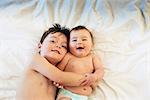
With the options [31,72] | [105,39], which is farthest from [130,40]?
[31,72]

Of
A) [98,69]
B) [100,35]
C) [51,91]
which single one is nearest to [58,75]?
[51,91]

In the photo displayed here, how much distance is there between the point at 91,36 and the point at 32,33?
1.02 feet

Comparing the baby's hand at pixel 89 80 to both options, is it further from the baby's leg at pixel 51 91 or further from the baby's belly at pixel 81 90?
the baby's leg at pixel 51 91

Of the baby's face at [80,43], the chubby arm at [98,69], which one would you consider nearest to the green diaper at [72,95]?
the chubby arm at [98,69]

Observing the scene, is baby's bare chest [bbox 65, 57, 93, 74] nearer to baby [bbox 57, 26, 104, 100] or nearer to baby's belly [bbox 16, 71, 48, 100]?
baby [bbox 57, 26, 104, 100]

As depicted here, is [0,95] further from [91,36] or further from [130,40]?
[130,40]

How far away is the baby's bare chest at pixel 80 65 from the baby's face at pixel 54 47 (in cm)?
6

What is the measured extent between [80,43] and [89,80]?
0.20m

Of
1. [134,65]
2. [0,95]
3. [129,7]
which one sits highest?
[129,7]

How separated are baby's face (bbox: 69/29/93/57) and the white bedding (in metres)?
0.08

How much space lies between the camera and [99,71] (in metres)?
1.38

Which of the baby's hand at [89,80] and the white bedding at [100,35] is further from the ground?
the white bedding at [100,35]

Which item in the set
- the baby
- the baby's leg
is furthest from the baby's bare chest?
the baby's leg

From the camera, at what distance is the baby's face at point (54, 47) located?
1388 mm
